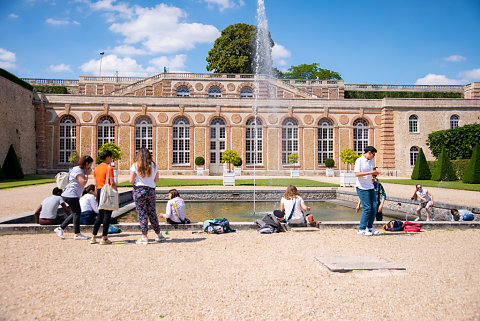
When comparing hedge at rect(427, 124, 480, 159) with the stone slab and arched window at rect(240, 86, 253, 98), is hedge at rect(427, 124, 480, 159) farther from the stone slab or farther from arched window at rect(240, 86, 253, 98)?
the stone slab

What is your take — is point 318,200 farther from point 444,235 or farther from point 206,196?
point 444,235

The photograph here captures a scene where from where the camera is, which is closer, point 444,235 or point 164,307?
point 164,307

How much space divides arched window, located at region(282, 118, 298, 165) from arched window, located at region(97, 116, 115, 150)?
607 inches

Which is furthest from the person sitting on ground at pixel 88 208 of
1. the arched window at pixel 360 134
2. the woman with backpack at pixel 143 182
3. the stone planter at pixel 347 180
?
the arched window at pixel 360 134

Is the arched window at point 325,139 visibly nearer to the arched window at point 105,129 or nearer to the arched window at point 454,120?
the arched window at point 454,120

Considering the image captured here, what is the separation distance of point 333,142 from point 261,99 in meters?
8.04

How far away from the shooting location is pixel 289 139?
31.4 metres

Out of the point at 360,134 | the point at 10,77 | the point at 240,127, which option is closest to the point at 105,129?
the point at 10,77

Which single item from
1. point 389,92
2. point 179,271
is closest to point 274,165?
point 389,92

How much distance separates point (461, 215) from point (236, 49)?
Answer: 3790cm

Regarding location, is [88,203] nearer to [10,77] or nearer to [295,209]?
[295,209]

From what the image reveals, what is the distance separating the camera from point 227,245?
6.03 metres

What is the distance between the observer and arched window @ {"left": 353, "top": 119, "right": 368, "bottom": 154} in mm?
31469

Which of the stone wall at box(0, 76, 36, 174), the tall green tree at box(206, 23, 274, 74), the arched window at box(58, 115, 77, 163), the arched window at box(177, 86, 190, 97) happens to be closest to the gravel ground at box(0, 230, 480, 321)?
the stone wall at box(0, 76, 36, 174)
